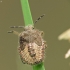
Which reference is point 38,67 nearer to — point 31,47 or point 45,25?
point 31,47

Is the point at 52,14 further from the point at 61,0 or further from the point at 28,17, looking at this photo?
the point at 28,17

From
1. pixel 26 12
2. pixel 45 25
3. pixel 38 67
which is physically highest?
pixel 45 25

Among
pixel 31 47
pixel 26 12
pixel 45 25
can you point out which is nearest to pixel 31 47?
pixel 31 47

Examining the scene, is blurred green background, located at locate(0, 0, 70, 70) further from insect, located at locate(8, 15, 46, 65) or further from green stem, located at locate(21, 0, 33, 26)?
green stem, located at locate(21, 0, 33, 26)

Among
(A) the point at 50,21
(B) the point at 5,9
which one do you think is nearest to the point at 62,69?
(A) the point at 50,21

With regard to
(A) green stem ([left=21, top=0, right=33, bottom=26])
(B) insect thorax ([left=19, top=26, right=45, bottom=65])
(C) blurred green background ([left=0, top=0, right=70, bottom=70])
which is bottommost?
(B) insect thorax ([left=19, top=26, right=45, bottom=65])

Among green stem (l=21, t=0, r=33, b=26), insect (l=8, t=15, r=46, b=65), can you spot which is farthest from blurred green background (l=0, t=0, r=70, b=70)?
green stem (l=21, t=0, r=33, b=26)
